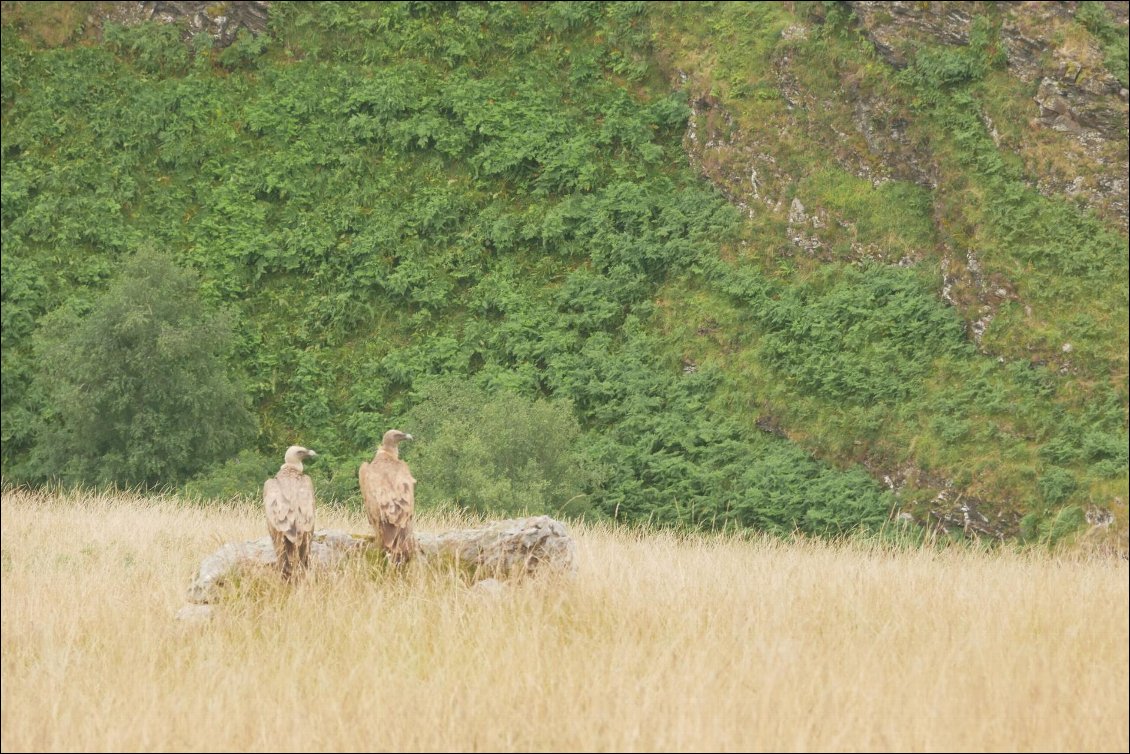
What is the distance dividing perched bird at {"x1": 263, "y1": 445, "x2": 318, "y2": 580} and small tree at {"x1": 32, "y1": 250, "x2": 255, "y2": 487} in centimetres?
1854

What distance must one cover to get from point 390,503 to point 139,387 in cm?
1968

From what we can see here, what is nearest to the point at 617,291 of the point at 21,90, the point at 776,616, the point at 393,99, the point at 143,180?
the point at 393,99

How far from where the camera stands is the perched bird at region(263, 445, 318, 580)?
8516 mm

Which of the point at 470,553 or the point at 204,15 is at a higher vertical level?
the point at 204,15

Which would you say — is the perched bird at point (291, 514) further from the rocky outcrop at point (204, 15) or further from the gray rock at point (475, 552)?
the rocky outcrop at point (204, 15)

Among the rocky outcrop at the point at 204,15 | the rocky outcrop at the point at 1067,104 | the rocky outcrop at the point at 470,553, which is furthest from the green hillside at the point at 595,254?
the rocky outcrop at the point at 470,553

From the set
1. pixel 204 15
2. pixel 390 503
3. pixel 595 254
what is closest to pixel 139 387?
pixel 595 254

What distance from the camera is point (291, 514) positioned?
8.54m

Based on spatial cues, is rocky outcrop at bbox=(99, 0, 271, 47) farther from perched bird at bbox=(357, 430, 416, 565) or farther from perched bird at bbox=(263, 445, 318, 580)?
perched bird at bbox=(263, 445, 318, 580)

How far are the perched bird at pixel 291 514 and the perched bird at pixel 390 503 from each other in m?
0.46

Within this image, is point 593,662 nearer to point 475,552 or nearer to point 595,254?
point 475,552

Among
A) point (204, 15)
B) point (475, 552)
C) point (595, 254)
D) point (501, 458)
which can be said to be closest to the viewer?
point (475, 552)

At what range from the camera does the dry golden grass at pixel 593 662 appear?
6.33 meters

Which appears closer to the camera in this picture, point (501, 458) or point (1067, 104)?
point (501, 458)
